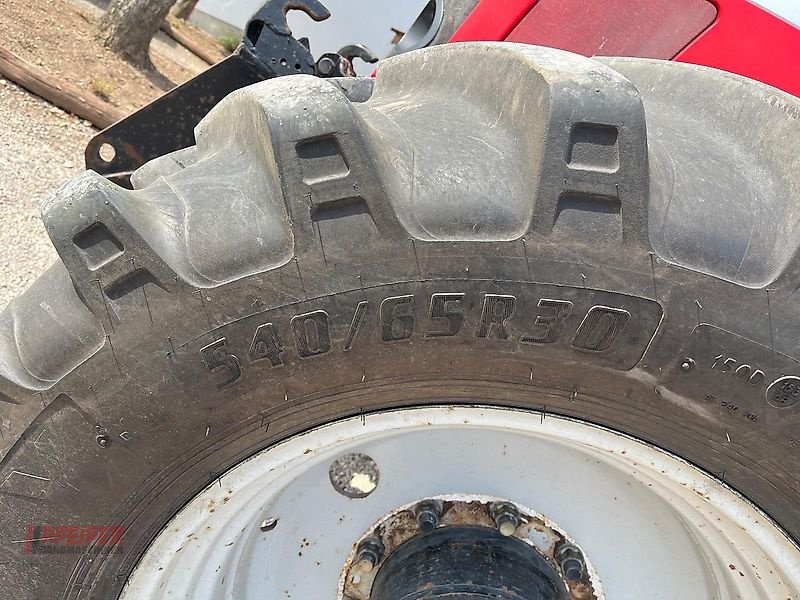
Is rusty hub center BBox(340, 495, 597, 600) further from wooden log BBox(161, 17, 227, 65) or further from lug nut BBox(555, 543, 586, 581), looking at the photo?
wooden log BBox(161, 17, 227, 65)

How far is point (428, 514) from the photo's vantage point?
1319 millimetres

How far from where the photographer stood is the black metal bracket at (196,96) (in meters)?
2.20

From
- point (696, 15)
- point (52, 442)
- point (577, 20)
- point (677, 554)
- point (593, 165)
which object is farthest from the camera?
point (577, 20)

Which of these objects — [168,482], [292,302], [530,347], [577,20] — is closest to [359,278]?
[292,302]

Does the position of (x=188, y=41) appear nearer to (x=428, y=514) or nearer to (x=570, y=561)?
(x=428, y=514)

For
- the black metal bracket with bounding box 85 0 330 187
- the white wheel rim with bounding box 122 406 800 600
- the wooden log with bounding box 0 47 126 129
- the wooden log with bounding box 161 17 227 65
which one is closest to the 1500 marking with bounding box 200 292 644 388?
the white wheel rim with bounding box 122 406 800 600

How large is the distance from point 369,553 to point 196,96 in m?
1.55

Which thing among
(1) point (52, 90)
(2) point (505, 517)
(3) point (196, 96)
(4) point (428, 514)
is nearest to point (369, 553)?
(4) point (428, 514)

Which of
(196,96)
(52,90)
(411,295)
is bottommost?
(411,295)

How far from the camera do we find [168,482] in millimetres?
1140

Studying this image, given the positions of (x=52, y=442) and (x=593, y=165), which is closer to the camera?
(x=593, y=165)

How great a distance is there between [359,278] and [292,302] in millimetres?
99

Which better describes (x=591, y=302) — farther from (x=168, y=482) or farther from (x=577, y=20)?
(x=577, y=20)

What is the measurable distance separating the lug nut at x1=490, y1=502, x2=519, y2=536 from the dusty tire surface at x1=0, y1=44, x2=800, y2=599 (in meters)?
0.31
